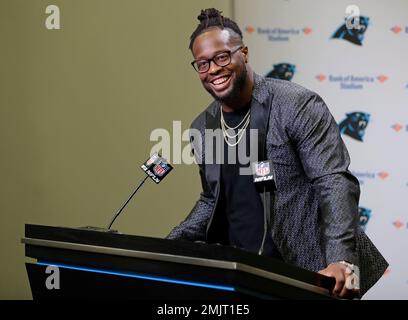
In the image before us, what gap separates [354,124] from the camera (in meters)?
4.70

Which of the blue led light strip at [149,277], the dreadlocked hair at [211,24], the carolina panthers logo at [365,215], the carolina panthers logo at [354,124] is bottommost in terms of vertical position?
the carolina panthers logo at [365,215]

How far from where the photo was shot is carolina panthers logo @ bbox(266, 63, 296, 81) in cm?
467

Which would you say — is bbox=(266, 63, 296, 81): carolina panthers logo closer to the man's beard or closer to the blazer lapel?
the blazer lapel


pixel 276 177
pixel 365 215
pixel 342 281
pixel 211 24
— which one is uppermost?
pixel 211 24

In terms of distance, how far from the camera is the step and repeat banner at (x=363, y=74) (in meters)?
4.67

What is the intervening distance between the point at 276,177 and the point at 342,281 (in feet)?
Result: 1.99

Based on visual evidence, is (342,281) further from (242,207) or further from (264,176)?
(242,207)

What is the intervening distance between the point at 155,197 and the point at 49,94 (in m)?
0.97

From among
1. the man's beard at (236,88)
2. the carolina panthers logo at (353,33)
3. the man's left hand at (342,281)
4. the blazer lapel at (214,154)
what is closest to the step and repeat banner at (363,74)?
the carolina panthers logo at (353,33)

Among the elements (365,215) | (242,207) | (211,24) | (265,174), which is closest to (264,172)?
(265,174)

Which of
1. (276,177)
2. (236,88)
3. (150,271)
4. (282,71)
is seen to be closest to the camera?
(150,271)

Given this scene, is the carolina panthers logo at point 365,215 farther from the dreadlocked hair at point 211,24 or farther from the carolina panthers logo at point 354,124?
the dreadlocked hair at point 211,24

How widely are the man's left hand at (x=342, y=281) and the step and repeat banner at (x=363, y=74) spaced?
101 inches

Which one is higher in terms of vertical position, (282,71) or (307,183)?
(282,71)
